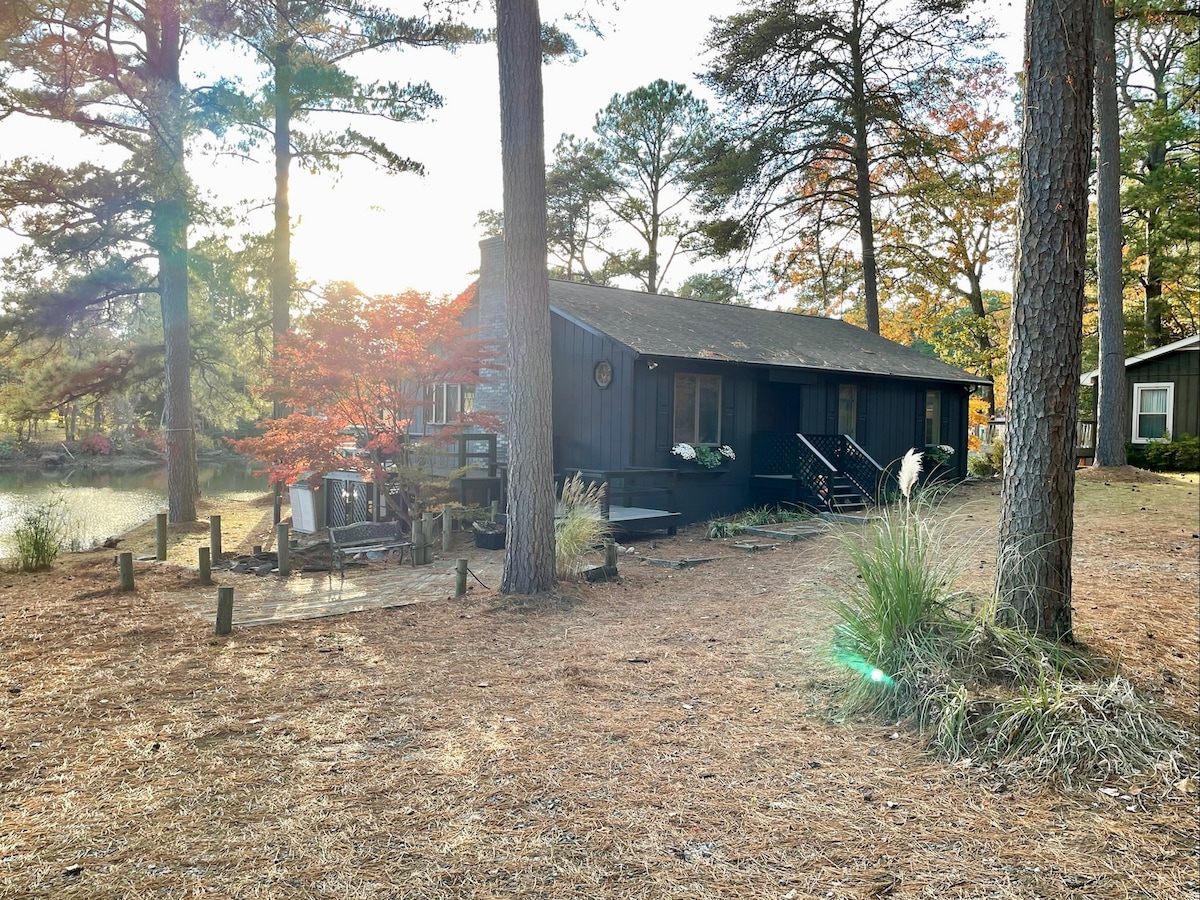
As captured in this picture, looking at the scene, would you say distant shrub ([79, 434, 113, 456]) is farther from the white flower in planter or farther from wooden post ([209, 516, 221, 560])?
the white flower in planter

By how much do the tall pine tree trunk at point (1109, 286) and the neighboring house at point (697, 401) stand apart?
11.0 ft

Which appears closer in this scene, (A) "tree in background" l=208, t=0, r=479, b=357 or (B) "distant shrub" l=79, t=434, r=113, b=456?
(A) "tree in background" l=208, t=0, r=479, b=357

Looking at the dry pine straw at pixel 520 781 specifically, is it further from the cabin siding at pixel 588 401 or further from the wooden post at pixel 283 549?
the cabin siding at pixel 588 401

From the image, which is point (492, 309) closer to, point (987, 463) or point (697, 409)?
point (697, 409)

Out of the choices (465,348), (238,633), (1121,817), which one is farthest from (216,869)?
(465,348)

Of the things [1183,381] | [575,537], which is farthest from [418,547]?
[1183,381]

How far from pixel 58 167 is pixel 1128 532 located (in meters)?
15.5

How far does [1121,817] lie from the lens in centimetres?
298

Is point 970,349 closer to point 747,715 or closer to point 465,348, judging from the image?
point 465,348

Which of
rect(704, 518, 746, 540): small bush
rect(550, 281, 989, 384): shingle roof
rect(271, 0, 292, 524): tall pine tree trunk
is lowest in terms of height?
rect(704, 518, 746, 540): small bush

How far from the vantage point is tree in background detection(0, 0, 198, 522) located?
32.8ft

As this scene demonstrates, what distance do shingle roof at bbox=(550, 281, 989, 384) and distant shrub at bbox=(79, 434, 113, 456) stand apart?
23686 millimetres

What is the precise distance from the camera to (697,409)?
44.0 ft

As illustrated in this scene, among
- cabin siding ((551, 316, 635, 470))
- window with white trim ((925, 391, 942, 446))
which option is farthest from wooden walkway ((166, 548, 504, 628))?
window with white trim ((925, 391, 942, 446))
